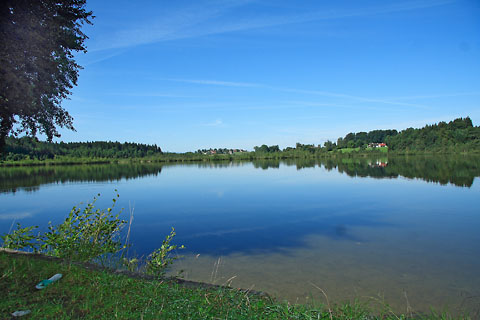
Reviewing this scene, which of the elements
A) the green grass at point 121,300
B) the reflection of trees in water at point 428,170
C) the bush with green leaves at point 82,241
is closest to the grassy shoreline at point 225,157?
the reflection of trees in water at point 428,170

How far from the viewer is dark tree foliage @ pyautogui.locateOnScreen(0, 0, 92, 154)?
7.16m

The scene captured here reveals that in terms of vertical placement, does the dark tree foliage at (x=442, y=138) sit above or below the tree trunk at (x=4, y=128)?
above

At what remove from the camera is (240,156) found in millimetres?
135375

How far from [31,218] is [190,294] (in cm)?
1594

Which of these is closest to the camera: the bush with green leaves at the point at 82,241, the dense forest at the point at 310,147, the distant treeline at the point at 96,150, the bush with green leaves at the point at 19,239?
the bush with green leaves at the point at 19,239

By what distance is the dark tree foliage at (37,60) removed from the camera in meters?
7.16

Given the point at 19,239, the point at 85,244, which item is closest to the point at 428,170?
the point at 85,244

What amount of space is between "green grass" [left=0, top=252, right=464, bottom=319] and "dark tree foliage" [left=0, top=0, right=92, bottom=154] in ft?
12.9

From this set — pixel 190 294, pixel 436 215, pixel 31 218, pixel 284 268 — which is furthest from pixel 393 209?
pixel 31 218

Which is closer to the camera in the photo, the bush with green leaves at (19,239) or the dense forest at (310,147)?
the bush with green leaves at (19,239)

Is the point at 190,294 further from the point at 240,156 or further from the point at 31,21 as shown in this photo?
the point at 240,156

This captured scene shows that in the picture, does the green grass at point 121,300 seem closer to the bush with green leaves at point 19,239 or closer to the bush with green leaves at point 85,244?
the bush with green leaves at point 19,239

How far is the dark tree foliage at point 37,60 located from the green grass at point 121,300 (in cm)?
393

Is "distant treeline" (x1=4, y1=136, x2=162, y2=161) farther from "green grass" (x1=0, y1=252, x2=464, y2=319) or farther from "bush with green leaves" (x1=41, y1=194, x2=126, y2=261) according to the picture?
"green grass" (x1=0, y1=252, x2=464, y2=319)
